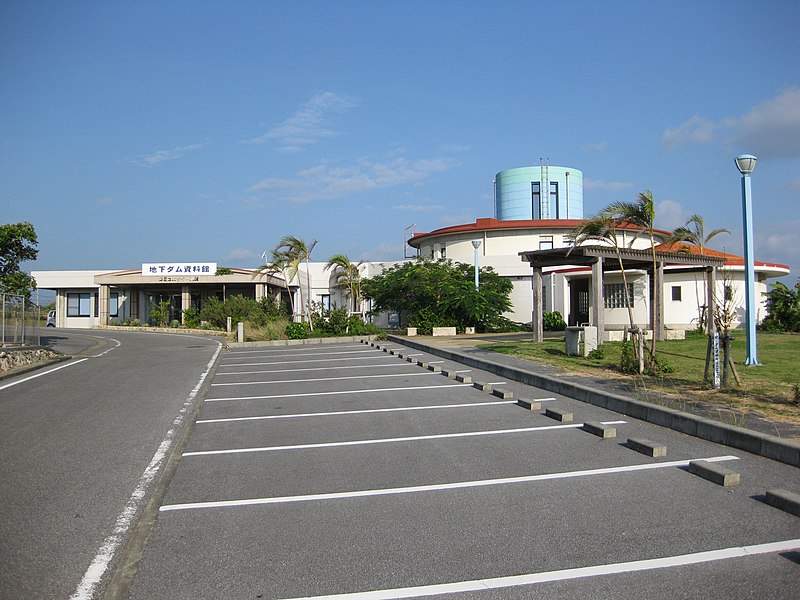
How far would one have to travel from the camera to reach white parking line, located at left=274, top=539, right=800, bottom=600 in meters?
4.04

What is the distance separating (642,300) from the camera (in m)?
31.2

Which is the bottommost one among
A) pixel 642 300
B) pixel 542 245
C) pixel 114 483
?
pixel 114 483

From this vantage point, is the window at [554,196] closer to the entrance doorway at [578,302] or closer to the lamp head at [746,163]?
the entrance doorway at [578,302]

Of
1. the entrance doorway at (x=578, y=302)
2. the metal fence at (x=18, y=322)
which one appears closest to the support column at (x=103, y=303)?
the metal fence at (x=18, y=322)

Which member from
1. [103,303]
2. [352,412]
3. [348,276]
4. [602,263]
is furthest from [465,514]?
[103,303]

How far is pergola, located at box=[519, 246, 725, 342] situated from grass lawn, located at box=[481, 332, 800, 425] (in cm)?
114

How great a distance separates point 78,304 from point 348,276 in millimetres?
26451

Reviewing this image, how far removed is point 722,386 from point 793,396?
1278 mm

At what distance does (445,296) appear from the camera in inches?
1270

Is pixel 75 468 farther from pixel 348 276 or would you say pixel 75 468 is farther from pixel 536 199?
pixel 536 199

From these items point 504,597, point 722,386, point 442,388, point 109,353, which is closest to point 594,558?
point 504,597

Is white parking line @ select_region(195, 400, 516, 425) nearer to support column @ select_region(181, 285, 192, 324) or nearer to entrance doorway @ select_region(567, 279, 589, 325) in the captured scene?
entrance doorway @ select_region(567, 279, 589, 325)

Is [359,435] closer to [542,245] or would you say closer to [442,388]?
[442,388]

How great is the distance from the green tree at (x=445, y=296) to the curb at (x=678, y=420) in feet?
55.1
